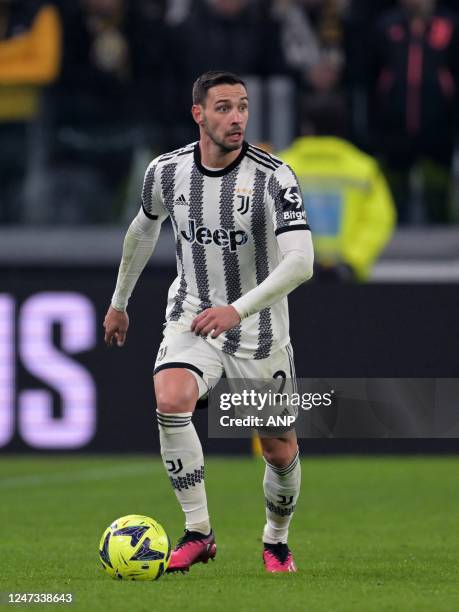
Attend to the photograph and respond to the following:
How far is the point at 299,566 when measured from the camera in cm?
781

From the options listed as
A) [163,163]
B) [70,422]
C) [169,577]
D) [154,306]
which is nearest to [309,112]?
[154,306]

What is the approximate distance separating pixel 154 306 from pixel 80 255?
8.21ft

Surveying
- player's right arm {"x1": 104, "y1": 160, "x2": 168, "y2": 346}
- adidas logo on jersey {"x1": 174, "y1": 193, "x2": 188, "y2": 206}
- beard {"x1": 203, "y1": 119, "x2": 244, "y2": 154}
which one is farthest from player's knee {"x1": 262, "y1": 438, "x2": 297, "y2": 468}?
beard {"x1": 203, "y1": 119, "x2": 244, "y2": 154}

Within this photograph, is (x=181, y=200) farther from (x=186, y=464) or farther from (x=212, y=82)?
(x=186, y=464)

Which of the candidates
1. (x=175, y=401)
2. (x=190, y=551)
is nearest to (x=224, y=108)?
(x=175, y=401)

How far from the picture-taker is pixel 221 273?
24.6 feet

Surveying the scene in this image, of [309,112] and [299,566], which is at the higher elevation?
[309,112]

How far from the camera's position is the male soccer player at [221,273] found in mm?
7289

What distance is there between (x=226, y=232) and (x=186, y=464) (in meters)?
1.06

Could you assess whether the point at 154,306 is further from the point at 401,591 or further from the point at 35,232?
the point at 401,591

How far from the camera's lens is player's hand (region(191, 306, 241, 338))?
6812 millimetres

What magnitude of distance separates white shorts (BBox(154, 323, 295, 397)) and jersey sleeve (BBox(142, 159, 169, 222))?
0.55m

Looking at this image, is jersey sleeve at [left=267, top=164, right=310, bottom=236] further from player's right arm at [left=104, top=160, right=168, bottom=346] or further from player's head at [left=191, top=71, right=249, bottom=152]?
player's right arm at [left=104, top=160, right=168, bottom=346]

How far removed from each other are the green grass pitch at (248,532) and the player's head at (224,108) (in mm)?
1961
